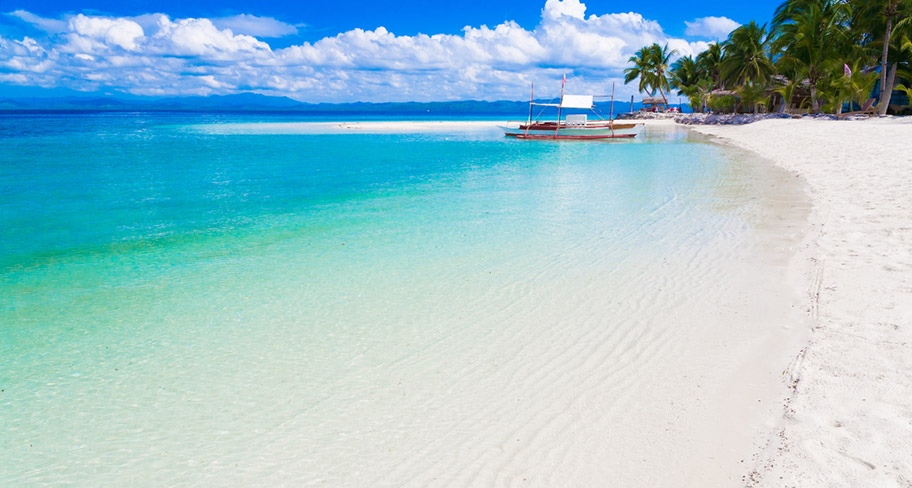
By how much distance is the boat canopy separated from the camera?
37312 millimetres

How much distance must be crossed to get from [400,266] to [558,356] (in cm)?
351

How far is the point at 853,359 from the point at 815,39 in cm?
4396

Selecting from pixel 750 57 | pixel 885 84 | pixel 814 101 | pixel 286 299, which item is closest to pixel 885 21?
pixel 885 84

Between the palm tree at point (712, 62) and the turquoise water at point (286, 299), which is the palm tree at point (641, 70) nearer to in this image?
the palm tree at point (712, 62)

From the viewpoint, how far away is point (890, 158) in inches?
580

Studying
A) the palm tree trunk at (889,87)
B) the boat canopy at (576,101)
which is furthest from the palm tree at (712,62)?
the boat canopy at (576,101)

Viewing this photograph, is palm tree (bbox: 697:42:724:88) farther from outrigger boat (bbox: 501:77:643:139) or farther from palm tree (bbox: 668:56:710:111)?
outrigger boat (bbox: 501:77:643:139)

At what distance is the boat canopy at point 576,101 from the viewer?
3731 cm

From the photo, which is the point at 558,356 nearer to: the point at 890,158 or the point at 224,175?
the point at 890,158

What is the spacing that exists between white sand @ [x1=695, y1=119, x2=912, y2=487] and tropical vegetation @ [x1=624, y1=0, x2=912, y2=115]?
30.4 m

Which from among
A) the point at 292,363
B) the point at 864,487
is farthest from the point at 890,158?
the point at 292,363

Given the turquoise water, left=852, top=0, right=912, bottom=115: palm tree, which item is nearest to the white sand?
the turquoise water

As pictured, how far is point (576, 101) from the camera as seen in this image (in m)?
38.2

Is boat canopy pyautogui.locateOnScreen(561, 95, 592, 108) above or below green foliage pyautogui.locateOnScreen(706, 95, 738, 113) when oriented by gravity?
below
